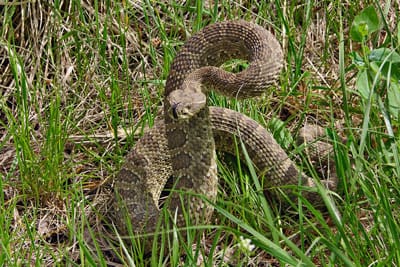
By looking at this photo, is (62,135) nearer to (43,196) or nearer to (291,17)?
(43,196)

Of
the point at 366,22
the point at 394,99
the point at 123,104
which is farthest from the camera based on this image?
the point at 123,104

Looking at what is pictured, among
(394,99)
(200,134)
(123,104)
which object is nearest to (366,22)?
(394,99)

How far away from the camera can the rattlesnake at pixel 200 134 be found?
190 inches

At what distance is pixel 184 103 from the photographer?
15.4 ft

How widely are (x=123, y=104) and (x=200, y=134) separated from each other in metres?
0.84

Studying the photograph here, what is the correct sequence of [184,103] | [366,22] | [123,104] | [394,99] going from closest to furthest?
[394,99]
[184,103]
[366,22]
[123,104]

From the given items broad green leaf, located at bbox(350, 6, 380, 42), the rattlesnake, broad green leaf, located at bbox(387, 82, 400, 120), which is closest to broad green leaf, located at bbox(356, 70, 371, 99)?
broad green leaf, located at bbox(387, 82, 400, 120)

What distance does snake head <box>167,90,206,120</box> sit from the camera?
183 inches

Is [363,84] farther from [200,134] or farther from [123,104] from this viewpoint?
[123,104]

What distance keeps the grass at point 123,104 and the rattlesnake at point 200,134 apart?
13 cm

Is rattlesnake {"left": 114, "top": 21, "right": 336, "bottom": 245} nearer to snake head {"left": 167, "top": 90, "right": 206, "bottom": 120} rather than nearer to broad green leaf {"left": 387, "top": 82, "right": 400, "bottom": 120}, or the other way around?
snake head {"left": 167, "top": 90, "right": 206, "bottom": 120}

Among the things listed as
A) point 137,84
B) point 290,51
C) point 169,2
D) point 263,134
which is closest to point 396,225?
point 263,134

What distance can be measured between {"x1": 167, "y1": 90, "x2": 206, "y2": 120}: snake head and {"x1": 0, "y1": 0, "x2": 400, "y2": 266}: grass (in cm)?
46

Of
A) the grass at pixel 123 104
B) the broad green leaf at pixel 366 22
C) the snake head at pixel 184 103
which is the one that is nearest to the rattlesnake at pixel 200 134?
the snake head at pixel 184 103
